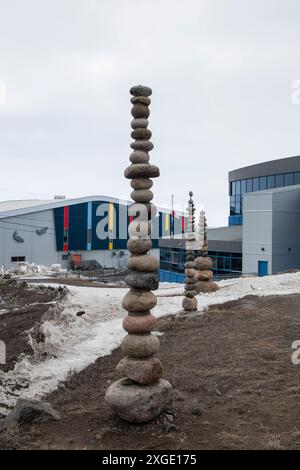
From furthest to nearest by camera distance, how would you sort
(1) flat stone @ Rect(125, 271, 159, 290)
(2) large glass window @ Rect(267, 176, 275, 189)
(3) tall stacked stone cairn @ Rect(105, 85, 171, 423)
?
(2) large glass window @ Rect(267, 176, 275, 189) → (1) flat stone @ Rect(125, 271, 159, 290) → (3) tall stacked stone cairn @ Rect(105, 85, 171, 423)

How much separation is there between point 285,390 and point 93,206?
58338 millimetres

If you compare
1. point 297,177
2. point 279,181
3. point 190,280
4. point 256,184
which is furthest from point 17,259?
point 190,280

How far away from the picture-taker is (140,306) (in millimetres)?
7898

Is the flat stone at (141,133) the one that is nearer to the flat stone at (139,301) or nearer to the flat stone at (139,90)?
the flat stone at (139,90)

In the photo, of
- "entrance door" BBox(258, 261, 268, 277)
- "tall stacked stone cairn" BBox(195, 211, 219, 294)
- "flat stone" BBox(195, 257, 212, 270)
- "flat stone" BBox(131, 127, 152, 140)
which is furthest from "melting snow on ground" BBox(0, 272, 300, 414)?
"entrance door" BBox(258, 261, 268, 277)

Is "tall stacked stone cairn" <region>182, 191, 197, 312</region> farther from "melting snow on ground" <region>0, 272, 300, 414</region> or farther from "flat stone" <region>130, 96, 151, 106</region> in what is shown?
"flat stone" <region>130, 96, 151, 106</region>

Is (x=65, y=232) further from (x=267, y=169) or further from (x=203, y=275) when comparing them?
(x=203, y=275)

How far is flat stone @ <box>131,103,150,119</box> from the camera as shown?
26.8ft

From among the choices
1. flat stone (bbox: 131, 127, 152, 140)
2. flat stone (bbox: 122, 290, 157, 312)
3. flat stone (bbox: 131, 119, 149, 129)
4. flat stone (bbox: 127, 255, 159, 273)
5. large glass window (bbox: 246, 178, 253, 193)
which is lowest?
flat stone (bbox: 122, 290, 157, 312)

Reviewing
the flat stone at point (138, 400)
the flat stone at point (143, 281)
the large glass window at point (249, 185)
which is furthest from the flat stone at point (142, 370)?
the large glass window at point (249, 185)

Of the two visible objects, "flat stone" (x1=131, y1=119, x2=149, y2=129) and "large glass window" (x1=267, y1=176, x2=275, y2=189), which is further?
"large glass window" (x1=267, y1=176, x2=275, y2=189)

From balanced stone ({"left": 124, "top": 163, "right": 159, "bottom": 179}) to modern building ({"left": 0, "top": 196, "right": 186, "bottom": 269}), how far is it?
5107 cm
